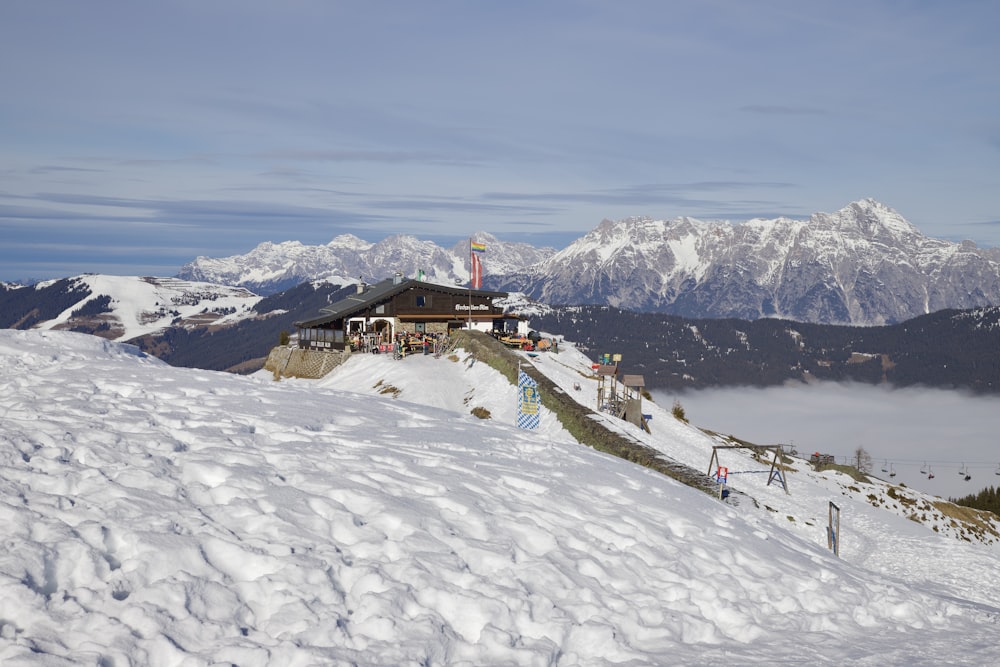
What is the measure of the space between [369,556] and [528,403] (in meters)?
23.7

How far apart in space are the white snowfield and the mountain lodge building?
Answer: 4797 centimetres

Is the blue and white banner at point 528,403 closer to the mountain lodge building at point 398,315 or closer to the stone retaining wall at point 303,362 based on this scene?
the stone retaining wall at point 303,362

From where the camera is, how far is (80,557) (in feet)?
27.1

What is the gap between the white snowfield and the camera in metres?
7.93

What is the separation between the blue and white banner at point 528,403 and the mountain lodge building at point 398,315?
31.3 metres

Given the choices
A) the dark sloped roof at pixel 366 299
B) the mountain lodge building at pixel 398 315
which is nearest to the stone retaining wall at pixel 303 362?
the mountain lodge building at pixel 398 315

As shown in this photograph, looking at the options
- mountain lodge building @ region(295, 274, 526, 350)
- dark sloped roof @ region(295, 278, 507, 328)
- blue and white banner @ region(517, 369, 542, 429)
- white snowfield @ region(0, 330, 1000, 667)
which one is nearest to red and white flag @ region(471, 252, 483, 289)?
dark sloped roof @ region(295, 278, 507, 328)

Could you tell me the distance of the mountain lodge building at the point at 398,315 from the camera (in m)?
66.5

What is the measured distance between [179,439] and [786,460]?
147 ft

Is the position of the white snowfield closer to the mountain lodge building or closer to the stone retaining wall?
the stone retaining wall

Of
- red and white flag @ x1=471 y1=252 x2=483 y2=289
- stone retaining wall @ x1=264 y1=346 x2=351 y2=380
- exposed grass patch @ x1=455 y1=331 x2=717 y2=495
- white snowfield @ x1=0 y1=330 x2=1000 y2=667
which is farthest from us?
red and white flag @ x1=471 y1=252 x2=483 y2=289

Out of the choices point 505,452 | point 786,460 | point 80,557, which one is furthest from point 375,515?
point 786,460

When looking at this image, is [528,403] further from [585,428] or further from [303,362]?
[303,362]

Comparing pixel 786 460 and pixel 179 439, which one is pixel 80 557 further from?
pixel 786 460
